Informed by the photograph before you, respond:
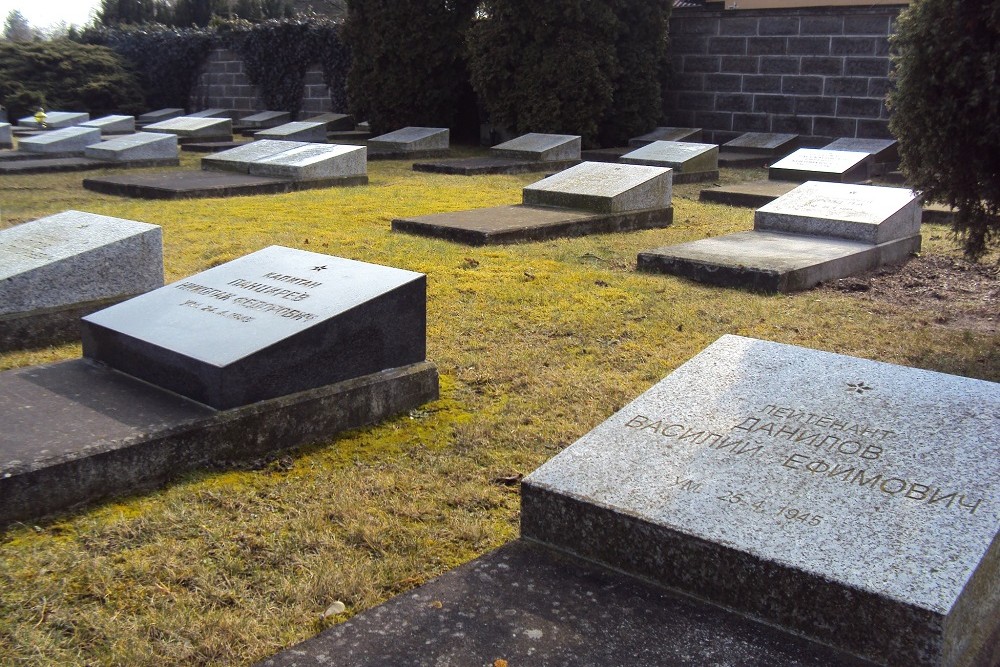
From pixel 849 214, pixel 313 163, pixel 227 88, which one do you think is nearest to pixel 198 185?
pixel 313 163

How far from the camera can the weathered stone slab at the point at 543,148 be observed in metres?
12.5

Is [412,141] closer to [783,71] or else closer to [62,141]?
[62,141]

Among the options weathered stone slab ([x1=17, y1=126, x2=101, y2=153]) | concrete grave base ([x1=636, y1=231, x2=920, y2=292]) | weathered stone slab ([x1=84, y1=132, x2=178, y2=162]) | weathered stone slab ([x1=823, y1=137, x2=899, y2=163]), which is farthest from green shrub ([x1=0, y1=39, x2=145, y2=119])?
concrete grave base ([x1=636, y1=231, x2=920, y2=292])

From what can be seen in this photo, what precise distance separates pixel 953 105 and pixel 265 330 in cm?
343

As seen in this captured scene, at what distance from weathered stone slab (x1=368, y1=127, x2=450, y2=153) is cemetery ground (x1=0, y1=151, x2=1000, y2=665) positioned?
21.3 feet

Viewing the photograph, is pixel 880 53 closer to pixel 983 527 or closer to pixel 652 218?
pixel 652 218

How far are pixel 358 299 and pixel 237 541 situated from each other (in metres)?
1.11

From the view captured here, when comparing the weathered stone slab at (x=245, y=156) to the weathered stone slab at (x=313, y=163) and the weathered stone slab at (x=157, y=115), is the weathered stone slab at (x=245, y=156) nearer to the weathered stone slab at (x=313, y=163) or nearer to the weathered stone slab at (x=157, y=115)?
the weathered stone slab at (x=313, y=163)

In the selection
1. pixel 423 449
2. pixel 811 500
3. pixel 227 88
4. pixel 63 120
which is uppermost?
pixel 227 88

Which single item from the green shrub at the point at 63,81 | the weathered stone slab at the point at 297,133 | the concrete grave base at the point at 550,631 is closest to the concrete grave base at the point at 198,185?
the weathered stone slab at the point at 297,133

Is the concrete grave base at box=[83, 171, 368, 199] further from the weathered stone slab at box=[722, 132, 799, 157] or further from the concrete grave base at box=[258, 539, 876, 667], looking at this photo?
the concrete grave base at box=[258, 539, 876, 667]

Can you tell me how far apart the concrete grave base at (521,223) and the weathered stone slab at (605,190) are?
74mm

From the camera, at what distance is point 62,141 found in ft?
44.0

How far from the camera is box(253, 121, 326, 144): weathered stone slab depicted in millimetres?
14813
